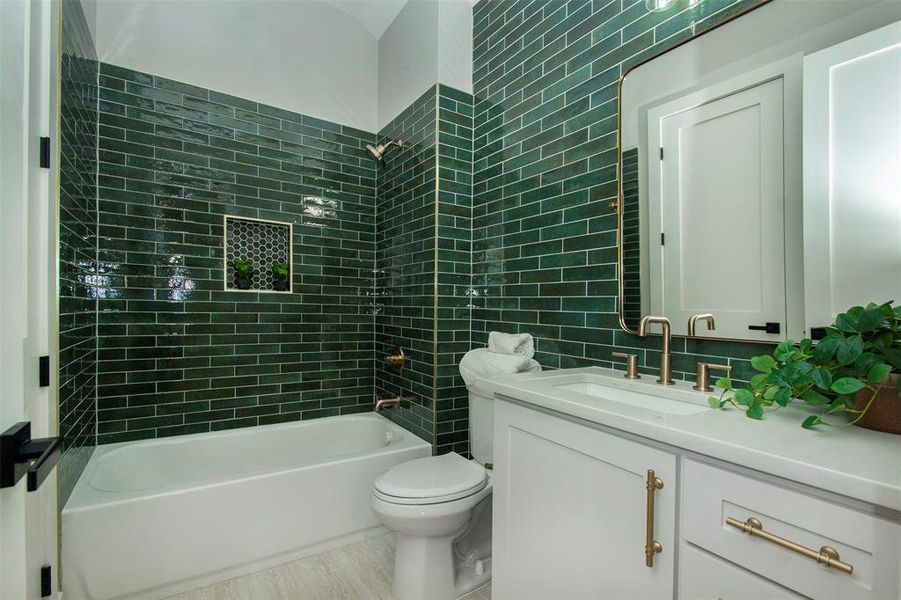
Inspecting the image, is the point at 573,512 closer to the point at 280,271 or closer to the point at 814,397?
the point at 814,397

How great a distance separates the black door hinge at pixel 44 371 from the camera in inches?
44.6

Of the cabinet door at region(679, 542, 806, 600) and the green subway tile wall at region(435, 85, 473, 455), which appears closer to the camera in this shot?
the cabinet door at region(679, 542, 806, 600)

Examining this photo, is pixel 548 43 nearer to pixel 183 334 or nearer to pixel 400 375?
pixel 400 375

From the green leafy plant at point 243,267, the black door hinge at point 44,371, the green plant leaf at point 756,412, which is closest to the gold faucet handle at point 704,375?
the green plant leaf at point 756,412

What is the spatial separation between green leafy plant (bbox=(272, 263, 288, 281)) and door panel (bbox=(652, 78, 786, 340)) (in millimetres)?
2135

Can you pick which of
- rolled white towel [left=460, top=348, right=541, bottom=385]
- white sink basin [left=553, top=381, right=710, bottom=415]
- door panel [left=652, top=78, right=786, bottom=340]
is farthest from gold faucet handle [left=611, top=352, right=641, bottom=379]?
rolled white towel [left=460, top=348, right=541, bottom=385]

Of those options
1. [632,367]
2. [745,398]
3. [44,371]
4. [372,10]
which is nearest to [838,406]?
[745,398]

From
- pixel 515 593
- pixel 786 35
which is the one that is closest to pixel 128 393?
pixel 515 593

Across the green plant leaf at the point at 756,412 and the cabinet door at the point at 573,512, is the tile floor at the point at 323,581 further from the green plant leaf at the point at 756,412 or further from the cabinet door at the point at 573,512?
the green plant leaf at the point at 756,412

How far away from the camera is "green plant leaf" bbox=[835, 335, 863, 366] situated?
0.85m

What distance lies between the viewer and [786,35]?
4.06 ft

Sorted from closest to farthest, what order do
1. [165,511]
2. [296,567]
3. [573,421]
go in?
[573,421] < [165,511] < [296,567]

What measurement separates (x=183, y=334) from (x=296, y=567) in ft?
4.58

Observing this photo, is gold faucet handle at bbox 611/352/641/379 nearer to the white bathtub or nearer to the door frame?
the white bathtub
